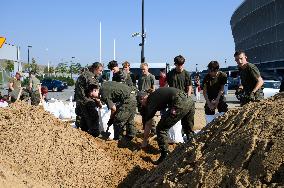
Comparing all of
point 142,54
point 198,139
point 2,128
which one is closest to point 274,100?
point 198,139

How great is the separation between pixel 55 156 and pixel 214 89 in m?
3.17

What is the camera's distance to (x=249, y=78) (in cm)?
728

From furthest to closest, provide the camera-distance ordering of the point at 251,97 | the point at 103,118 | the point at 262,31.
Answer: the point at 262,31, the point at 103,118, the point at 251,97

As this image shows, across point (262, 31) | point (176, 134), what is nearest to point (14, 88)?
point (176, 134)

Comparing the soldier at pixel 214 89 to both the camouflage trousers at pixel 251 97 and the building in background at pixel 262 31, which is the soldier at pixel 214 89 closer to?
the camouflage trousers at pixel 251 97

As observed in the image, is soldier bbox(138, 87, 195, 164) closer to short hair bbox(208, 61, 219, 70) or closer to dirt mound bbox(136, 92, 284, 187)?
short hair bbox(208, 61, 219, 70)

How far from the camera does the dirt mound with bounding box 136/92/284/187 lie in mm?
3787

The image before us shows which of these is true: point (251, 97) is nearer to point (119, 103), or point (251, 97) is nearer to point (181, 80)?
point (181, 80)

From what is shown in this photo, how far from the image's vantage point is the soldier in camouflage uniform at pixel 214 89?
7.94m

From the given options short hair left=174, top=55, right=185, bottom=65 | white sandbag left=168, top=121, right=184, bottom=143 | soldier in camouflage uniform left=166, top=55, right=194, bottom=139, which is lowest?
white sandbag left=168, top=121, right=184, bottom=143

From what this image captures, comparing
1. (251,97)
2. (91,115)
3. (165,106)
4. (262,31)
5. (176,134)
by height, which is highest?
(262,31)

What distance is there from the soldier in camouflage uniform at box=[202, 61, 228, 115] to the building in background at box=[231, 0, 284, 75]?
44.3m

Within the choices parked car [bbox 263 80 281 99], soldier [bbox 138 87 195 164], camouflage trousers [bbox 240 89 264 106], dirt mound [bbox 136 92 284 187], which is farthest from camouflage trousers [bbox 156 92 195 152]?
parked car [bbox 263 80 281 99]

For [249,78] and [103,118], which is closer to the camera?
[249,78]
